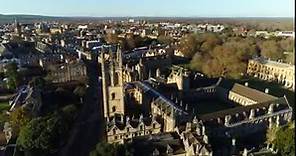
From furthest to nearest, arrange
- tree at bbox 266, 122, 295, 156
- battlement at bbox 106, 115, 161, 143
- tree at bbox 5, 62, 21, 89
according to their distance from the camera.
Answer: tree at bbox 5, 62, 21, 89 < battlement at bbox 106, 115, 161, 143 < tree at bbox 266, 122, 295, 156

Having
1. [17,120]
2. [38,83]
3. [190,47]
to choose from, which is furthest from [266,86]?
[17,120]

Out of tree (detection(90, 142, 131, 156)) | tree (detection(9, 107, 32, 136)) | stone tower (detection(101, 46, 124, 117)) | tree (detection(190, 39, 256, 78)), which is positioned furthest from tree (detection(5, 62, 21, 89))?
tree (detection(90, 142, 131, 156))

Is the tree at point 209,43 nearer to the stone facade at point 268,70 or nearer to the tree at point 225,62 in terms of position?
the tree at point 225,62

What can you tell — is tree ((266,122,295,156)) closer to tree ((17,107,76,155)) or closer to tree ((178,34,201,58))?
tree ((17,107,76,155))

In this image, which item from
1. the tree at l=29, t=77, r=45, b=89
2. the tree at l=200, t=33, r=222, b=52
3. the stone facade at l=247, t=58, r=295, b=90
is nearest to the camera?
the tree at l=29, t=77, r=45, b=89

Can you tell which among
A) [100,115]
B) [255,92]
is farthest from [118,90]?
[255,92]

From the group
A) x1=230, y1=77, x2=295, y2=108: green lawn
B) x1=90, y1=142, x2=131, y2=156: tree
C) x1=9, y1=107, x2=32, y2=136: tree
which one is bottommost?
x1=230, y1=77, x2=295, y2=108: green lawn

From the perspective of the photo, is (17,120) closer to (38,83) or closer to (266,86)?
(38,83)

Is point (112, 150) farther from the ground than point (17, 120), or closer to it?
farther from the ground

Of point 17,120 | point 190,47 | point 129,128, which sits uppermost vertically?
point 190,47

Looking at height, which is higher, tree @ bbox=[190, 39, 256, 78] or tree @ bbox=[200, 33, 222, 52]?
tree @ bbox=[200, 33, 222, 52]
